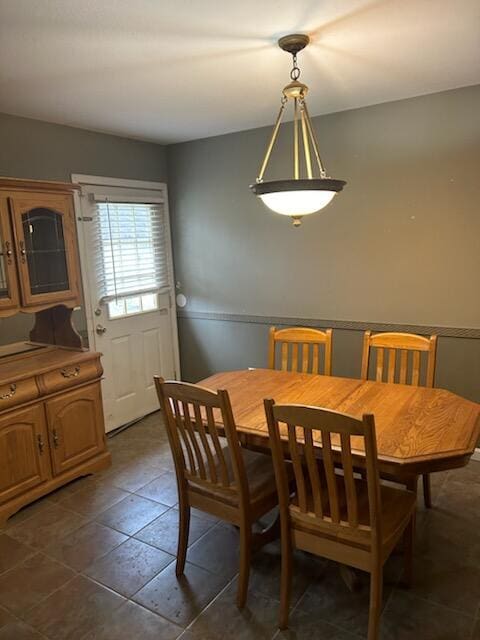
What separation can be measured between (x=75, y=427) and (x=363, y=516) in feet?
6.56

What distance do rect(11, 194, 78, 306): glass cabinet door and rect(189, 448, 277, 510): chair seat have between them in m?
1.57

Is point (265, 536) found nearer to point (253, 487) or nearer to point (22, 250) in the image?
point (253, 487)

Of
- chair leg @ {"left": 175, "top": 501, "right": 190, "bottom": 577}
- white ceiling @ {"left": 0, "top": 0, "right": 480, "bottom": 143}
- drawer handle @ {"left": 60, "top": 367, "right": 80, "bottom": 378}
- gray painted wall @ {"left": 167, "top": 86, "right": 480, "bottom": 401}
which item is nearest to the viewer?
white ceiling @ {"left": 0, "top": 0, "right": 480, "bottom": 143}

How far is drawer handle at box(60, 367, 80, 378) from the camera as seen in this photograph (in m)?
2.93

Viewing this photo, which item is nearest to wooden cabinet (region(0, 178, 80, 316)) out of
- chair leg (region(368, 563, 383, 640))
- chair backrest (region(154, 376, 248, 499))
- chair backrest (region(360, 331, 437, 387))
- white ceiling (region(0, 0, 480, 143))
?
white ceiling (region(0, 0, 480, 143))

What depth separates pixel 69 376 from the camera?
2963mm

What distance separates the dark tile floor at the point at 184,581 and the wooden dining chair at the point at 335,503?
242mm

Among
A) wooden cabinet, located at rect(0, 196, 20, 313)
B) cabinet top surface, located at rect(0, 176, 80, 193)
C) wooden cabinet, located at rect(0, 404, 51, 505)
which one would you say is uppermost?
cabinet top surface, located at rect(0, 176, 80, 193)

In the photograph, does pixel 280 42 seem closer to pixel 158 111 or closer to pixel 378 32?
pixel 378 32

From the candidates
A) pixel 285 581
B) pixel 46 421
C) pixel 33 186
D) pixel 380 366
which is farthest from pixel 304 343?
pixel 33 186

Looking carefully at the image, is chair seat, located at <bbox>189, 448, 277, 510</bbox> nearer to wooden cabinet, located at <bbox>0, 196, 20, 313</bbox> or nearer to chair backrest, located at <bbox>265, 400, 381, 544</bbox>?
chair backrest, located at <bbox>265, 400, 381, 544</bbox>

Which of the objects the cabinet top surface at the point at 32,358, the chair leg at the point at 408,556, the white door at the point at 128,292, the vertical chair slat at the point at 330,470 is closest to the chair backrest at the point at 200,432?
the vertical chair slat at the point at 330,470

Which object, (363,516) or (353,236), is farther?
(353,236)

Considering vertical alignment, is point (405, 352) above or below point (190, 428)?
above
